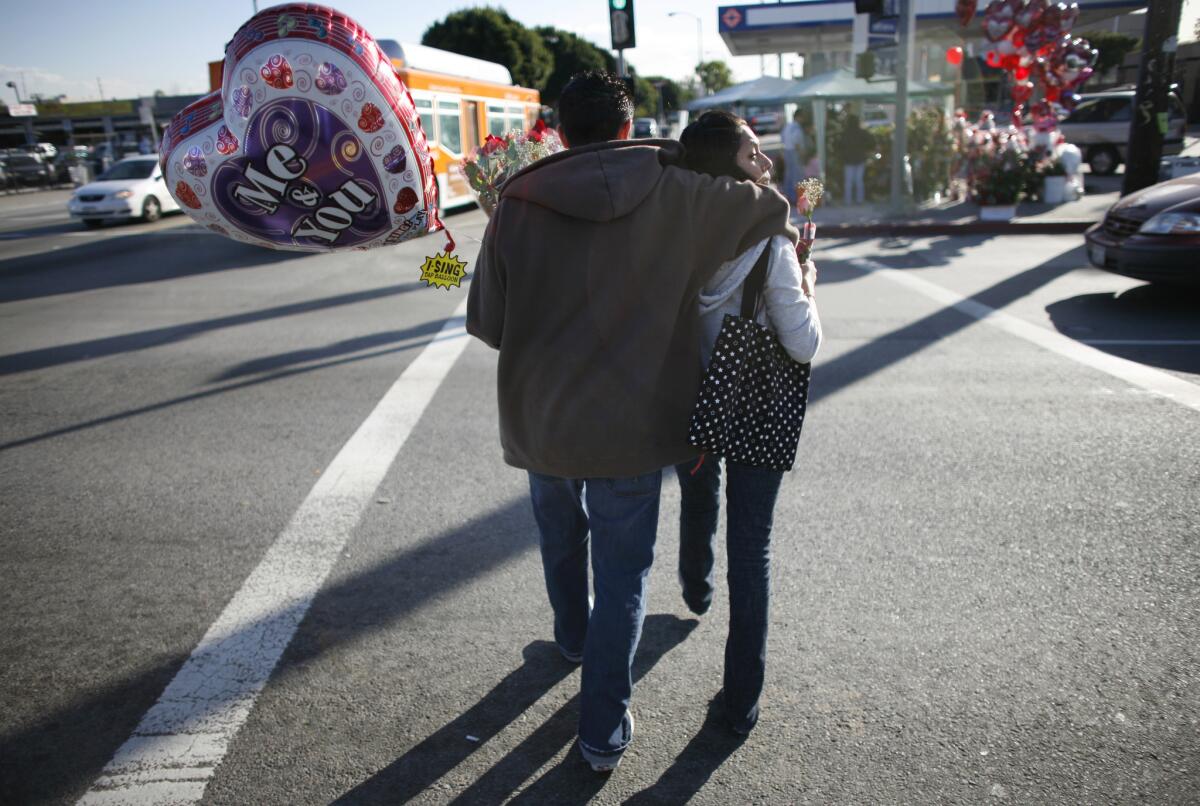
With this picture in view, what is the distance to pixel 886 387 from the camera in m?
5.76

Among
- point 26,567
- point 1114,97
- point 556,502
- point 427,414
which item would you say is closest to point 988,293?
point 427,414

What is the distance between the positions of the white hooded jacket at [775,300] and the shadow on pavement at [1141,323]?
5.03m

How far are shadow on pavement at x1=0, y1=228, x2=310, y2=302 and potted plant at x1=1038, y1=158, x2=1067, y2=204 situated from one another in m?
12.8

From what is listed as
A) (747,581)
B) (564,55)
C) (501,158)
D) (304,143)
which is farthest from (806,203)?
(564,55)

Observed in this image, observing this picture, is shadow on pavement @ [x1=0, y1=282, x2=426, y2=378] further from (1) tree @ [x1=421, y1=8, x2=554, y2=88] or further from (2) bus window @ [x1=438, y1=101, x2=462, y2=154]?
(1) tree @ [x1=421, y1=8, x2=554, y2=88]

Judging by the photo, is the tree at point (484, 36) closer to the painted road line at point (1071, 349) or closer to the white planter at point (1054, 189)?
the white planter at point (1054, 189)

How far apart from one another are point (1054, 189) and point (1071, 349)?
32.5 ft

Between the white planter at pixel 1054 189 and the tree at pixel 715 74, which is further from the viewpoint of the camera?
the tree at pixel 715 74

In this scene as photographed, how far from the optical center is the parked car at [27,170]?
3159 cm

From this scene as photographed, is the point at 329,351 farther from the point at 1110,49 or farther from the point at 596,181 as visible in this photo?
the point at 1110,49

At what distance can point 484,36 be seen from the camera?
4944 centimetres

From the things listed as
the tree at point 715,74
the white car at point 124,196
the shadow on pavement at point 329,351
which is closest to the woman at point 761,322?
the shadow on pavement at point 329,351

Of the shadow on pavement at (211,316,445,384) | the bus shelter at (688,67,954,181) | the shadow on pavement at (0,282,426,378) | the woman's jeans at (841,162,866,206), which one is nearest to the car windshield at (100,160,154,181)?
the shadow on pavement at (0,282,426,378)

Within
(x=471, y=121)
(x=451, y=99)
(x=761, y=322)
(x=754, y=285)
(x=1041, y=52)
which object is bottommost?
(x=761, y=322)
